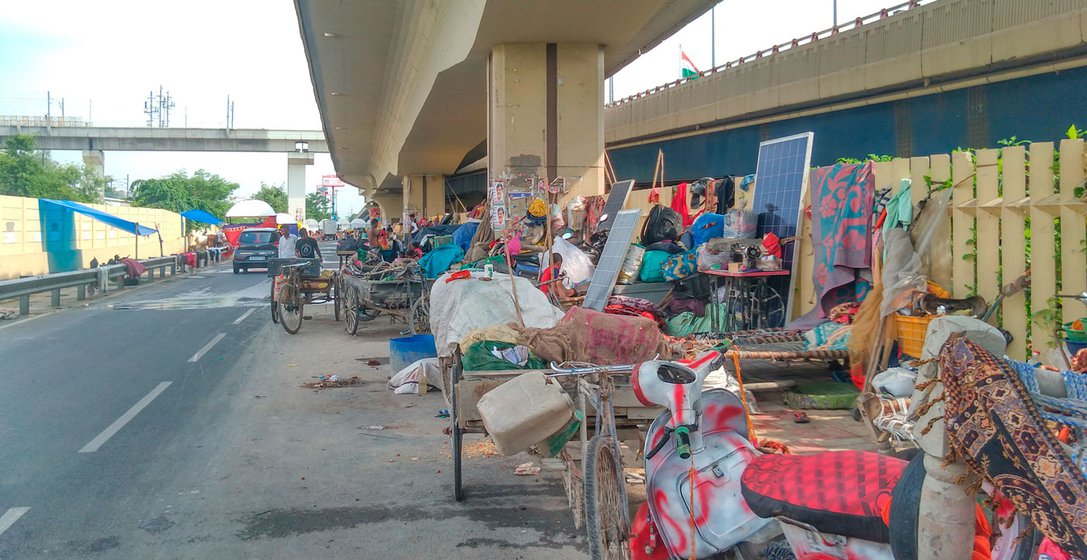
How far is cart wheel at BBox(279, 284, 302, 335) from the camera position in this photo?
49.8 ft

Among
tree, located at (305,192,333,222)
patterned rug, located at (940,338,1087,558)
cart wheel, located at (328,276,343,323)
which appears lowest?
cart wheel, located at (328,276,343,323)

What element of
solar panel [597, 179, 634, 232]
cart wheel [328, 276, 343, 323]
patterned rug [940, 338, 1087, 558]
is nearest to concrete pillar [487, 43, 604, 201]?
solar panel [597, 179, 634, 232]

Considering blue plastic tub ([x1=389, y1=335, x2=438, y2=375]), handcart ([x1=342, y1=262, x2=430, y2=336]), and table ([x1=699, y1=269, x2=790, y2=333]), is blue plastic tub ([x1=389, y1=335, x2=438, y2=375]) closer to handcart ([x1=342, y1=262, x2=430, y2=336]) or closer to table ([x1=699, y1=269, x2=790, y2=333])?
handcart ([x1=342, y1=262, x2=430, y2=336])

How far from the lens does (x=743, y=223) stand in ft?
31.9

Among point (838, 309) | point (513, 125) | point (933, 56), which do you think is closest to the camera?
point (838, 309)

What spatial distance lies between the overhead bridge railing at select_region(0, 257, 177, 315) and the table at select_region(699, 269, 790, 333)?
580 inches

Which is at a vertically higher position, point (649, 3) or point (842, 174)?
point (649, 3)

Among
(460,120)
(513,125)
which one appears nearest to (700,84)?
(460,120)

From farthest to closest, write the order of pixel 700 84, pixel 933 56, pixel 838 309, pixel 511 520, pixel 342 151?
1. pixel 342 151
2. pixel 700 84
3. pixel 933 56
4. pixel 838 309
5. pixel 511 520

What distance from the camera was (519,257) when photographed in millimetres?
13000

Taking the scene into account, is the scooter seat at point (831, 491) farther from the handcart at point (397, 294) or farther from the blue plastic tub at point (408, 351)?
the handcart at point (397, 294)

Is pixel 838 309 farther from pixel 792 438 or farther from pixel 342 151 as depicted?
pixel 342 151

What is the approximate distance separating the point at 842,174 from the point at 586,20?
6356 mm

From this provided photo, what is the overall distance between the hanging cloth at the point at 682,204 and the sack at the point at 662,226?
426 millimetres
